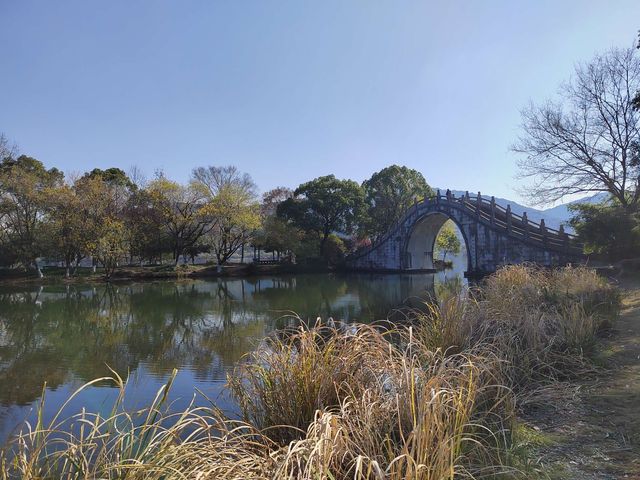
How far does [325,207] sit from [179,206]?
12872 mm

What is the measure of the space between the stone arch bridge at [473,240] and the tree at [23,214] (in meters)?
24.8

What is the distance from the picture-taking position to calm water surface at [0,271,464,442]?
6.36 metres

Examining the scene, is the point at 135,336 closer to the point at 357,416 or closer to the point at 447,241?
the point at 357,416

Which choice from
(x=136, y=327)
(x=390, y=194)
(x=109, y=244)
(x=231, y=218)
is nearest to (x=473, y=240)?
(x=390, y=194)

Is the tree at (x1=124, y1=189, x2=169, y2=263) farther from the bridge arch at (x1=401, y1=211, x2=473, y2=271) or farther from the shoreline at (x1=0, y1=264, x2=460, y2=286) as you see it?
the bridge arch at (x1=401, y1=211, x2=473, y2=271)

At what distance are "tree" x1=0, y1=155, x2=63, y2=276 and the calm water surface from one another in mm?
4706

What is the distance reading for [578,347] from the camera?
5066 millimetres

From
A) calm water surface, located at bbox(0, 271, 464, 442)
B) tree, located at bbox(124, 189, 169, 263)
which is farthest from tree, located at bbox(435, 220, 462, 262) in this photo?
tree, located at bbox(124, 189, 169, 263)

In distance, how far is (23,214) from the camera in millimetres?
26609

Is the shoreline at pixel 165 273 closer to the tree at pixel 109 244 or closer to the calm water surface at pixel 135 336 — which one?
the tree at pixel 109 244

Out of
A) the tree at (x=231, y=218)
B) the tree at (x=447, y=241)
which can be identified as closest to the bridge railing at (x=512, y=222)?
the tree at (x=447, y=241)

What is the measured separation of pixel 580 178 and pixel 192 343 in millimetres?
16460

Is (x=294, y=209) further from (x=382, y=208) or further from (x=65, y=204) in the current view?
(x=65, y=204)

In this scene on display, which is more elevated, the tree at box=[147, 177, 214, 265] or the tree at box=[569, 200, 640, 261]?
the tree at box=[147, 177, 214, 265]
